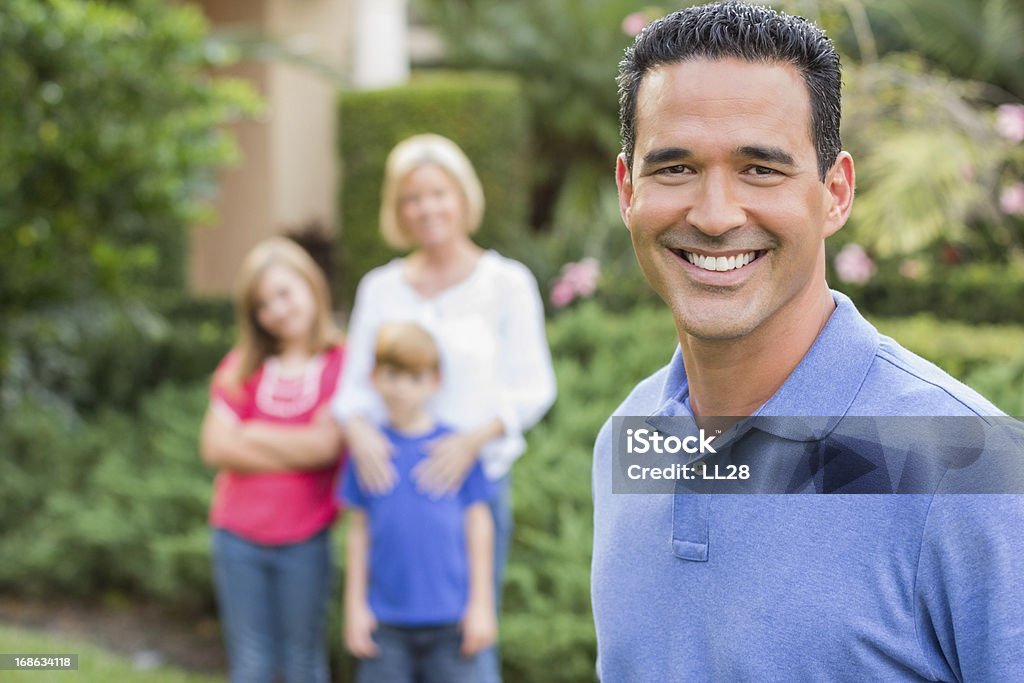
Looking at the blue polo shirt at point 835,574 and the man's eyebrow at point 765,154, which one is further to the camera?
the man's eyebrow at point 765,154

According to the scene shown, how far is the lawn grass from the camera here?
4.66 meters

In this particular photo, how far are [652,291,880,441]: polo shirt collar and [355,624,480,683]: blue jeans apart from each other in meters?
2.44

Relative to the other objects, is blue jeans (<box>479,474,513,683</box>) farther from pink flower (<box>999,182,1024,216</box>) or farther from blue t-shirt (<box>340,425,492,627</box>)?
pink flower (<box>999,182,1024,216</box>)

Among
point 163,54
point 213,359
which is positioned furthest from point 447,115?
point 163,54

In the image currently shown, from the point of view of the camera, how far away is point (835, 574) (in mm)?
1248

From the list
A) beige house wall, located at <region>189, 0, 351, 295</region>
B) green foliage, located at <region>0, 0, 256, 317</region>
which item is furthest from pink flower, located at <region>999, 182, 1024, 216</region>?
beige house wall, located at <region>189, 0, 351, 295</region>

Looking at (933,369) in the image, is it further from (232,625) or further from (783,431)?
(232,625)

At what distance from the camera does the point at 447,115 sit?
32.9 feet

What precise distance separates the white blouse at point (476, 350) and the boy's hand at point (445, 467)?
3.9 inches

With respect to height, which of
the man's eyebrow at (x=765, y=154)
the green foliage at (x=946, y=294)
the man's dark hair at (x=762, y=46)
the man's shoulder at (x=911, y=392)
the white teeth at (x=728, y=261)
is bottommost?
the man's shoulder at (x=911, y=392)

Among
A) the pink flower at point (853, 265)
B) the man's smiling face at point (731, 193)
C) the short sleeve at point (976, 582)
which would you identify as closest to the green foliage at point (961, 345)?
the pink flower at point (853, 265)

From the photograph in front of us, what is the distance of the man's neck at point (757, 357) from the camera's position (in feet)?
4.62

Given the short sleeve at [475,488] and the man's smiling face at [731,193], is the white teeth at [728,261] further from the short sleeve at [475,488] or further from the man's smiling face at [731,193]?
the short sleeve at [475,488]

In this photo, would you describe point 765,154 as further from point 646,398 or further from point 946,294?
point 946,294
